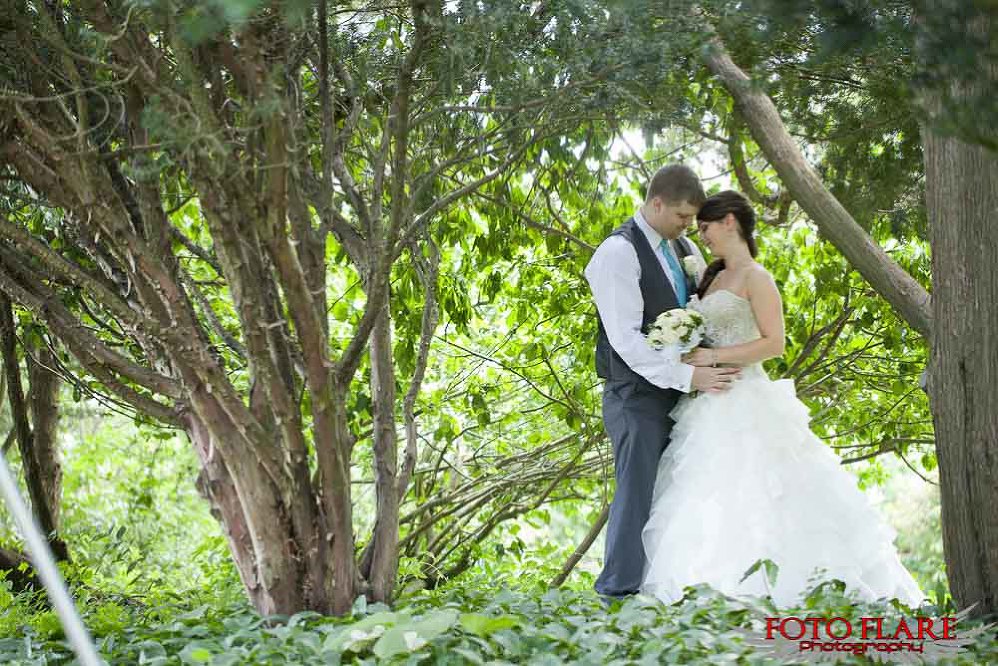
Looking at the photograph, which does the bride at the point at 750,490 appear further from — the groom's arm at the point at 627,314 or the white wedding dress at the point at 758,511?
the groom's arm at the point at 627,314

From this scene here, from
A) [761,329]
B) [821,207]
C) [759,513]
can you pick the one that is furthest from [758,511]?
[821,207]

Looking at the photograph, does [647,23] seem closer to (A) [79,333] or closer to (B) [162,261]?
(B) [162,261]

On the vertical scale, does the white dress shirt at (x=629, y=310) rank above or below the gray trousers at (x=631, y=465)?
above

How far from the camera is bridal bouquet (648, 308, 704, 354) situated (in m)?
4.27

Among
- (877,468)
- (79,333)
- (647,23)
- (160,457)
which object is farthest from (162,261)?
(160,457)

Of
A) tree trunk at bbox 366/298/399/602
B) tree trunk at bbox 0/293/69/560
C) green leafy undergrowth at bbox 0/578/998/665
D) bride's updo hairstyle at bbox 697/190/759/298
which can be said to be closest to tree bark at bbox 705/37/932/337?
bride's updo hairstyle at bbox 697/190/759/298

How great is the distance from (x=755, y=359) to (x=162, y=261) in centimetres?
256

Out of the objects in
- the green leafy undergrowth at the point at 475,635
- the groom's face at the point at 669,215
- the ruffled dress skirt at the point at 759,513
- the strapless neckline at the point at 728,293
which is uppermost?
the groom's face at the point at 669,215

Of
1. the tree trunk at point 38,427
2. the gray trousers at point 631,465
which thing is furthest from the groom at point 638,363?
the tree trunk at point 38,427

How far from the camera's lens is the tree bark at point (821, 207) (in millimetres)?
3926

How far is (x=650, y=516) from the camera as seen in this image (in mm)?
4301

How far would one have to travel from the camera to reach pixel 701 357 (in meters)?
4.49

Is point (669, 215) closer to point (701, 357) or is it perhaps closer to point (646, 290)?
point (646, 290)

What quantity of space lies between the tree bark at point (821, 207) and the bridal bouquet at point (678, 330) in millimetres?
653
